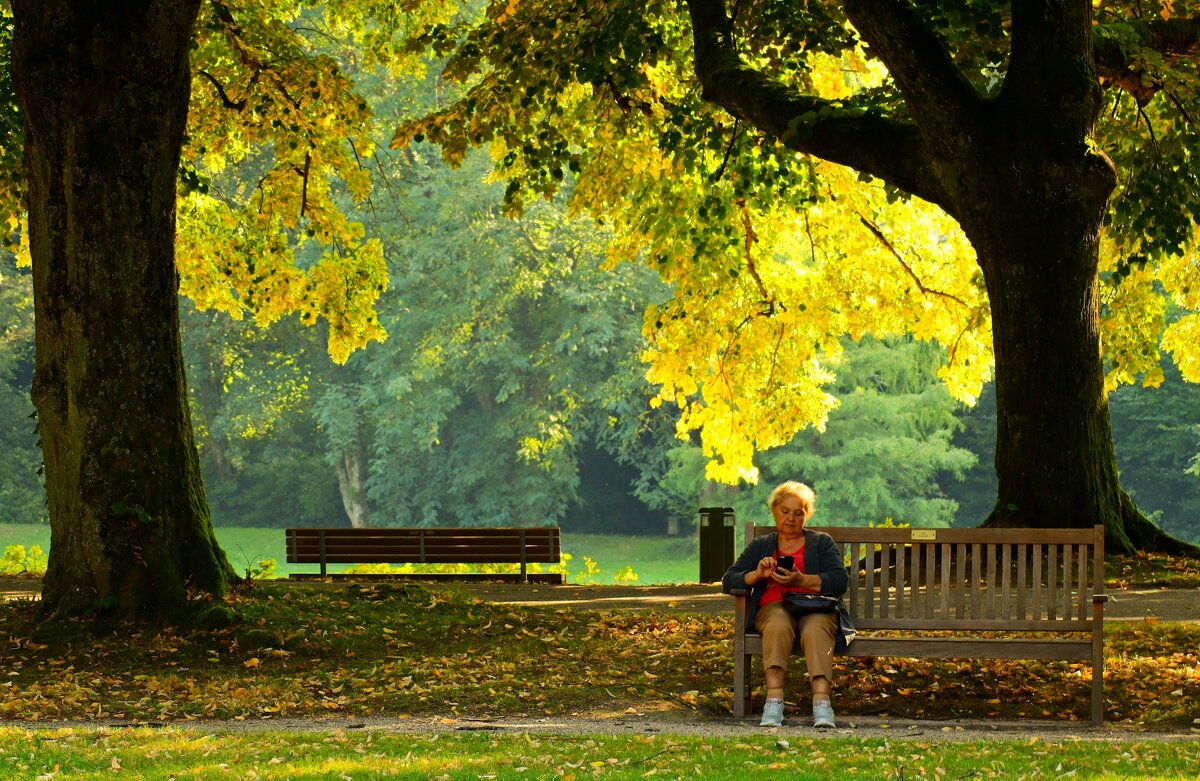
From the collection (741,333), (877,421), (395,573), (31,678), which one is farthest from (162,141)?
(877,421)

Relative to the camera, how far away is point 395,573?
1895 cm

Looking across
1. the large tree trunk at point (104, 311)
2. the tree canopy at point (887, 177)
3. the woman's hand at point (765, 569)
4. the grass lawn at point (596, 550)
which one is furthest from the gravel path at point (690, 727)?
the grass lawn at point (596, 550)

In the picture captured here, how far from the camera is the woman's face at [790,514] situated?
8.21 meters

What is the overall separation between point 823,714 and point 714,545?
9.83 metres

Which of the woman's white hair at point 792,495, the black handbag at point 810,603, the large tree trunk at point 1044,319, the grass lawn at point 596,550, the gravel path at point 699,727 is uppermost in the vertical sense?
the large tree trunk at point 1044,319

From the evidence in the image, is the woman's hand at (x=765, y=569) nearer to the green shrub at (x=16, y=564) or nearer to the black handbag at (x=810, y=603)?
the black handbag at (x=810, y=603)

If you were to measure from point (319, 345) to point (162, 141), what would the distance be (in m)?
38.6

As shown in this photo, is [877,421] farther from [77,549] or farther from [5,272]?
[77,549]

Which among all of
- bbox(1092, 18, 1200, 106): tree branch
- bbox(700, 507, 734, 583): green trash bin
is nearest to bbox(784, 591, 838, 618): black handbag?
bbox(1092, 18, 1200, 106): tree branch

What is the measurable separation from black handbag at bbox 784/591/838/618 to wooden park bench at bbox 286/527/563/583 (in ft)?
31.1

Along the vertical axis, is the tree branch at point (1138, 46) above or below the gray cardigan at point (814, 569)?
above

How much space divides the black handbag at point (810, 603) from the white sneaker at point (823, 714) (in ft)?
1.60

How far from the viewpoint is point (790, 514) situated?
26.9 ft

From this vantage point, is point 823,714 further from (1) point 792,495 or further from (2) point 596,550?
(2) point 596,550
